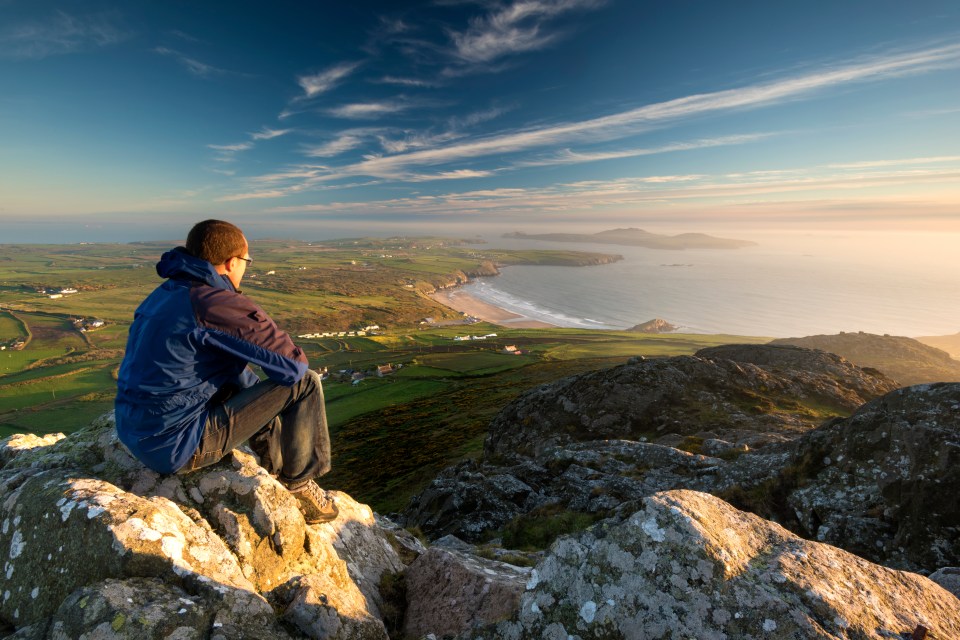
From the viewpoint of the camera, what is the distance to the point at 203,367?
570 cm

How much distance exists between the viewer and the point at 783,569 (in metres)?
5.00

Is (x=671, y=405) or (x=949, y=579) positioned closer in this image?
(x=949, y=579)

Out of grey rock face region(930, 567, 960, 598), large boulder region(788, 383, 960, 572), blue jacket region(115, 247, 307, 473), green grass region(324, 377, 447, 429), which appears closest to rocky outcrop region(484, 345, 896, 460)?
→ large boulder region(788, 383, 960, 572)

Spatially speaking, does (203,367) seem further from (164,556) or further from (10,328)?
(10,328)

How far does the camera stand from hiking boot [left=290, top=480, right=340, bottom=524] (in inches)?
297

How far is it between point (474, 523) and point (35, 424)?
4132 inches

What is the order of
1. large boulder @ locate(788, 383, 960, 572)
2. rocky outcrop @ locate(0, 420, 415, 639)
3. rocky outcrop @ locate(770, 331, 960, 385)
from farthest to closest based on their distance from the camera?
rocky outcrop @ locate(770, 331, 960, 385) < large boulder @ locate(788, 383, 960, 572) < rocky outcrop @ locate(0, 420, 415, 639)

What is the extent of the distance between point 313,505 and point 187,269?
487cm

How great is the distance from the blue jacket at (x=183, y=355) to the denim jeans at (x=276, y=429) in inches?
10.4

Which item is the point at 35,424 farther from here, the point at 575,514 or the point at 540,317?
the point at 540,317

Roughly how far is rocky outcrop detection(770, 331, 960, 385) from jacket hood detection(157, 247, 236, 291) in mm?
83099

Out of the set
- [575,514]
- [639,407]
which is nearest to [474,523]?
[575,514]

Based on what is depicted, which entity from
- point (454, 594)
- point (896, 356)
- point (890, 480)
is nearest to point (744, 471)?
point (890, 480)

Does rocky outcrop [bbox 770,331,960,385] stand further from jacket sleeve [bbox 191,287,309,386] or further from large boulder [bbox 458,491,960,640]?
jacket sleeve [bbox 191,287,309,386]
